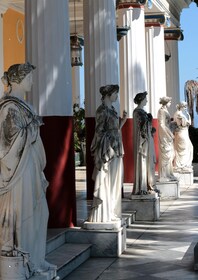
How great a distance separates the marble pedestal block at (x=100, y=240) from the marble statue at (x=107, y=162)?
17 centimetres

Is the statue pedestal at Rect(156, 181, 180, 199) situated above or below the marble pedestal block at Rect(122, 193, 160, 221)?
above

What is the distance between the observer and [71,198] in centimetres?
984

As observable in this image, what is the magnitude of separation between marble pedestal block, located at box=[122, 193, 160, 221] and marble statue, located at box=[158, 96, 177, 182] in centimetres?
317

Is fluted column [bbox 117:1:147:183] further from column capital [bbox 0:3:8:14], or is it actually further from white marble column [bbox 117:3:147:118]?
column capital [bbox 0:3:8:14]

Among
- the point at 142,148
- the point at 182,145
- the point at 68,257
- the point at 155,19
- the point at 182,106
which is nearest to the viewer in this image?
the point at 68,257

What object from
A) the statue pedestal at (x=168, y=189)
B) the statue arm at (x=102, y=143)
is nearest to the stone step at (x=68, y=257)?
the statue arm at (x=102, y=143)

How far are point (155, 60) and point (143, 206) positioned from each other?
27.4 feet

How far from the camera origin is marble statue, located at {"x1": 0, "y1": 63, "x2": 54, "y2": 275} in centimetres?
613

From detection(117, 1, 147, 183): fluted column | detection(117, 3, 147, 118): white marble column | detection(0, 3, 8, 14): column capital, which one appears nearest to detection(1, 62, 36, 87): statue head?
detection(117, 1, 147, 183): fluted column

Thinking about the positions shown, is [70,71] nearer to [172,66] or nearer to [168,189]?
[168,189]

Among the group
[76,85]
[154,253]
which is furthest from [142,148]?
[76,85]

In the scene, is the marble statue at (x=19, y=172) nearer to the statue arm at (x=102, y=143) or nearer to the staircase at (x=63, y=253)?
the staircase at (x=63, y=253)

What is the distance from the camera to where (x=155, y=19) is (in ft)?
67.6

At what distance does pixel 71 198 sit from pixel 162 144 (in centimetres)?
623
